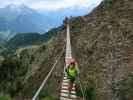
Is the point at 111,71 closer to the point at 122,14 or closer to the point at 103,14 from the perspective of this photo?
the point at 122,14

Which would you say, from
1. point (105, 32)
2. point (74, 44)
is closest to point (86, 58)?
point (105, 32)

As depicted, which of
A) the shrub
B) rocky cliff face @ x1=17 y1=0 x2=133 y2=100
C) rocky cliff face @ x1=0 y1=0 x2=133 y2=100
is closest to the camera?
the shrub

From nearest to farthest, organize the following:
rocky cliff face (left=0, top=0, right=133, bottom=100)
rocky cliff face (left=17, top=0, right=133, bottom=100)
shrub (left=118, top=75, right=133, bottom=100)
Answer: shrub (left=118, top=75, right=133, bottom=100) → rocky cliff face (left=0, top=0, right=133, bottom=100) → rocky cliff face (left=17, top=0, right=133, bottom=100)

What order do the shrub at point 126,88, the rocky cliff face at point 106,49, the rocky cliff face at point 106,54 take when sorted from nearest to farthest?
the shrub at point 126,88, the rocky cliff face at point 106,54, the rocky cliff face at point 106,49

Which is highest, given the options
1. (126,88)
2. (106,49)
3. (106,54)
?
(106,49)

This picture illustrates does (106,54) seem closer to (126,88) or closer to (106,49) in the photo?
(106,49)

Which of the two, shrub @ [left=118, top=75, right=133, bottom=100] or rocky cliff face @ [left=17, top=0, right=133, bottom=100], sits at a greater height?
rocky cliff face @ [left=17, top=0, right=133, bottom=100]

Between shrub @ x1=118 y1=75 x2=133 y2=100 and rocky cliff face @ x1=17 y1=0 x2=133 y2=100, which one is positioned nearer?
shrub @ x1=118 y1=75 x2=133 y2=100

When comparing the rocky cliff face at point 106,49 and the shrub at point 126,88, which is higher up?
the rocky cliff face at point 106,49

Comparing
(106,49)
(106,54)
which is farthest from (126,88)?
(106,49)

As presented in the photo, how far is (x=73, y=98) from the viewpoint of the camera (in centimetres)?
1888

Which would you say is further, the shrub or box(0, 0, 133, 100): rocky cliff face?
box(0, 0, 133, 100): rocky cliff face

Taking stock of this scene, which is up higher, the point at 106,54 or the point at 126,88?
the point at 106,54

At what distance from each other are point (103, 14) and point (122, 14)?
14.2 ft
